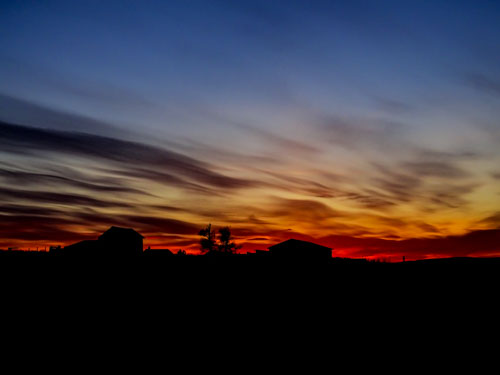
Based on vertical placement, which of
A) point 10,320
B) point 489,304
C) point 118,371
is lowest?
point 118,371

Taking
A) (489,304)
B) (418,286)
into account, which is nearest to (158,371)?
(418,286)

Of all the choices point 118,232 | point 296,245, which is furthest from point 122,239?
point 296,245

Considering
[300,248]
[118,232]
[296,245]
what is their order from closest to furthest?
1. [300,248]
2. [296,245]
3. [118,232]

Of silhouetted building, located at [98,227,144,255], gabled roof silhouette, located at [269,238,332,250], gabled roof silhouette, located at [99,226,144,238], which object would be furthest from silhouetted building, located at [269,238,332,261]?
gabled roof silhouette, located at [99,226,144,238]

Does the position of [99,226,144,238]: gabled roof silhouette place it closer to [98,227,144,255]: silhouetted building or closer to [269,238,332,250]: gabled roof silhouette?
[98,227,144,255]: silhouetted building

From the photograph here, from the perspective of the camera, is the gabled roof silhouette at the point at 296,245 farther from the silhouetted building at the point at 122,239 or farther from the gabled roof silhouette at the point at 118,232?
the gabled roof silhouette at the point at 118,232

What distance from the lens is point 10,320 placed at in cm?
858

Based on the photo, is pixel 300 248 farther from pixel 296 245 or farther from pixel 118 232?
pixel 118 232

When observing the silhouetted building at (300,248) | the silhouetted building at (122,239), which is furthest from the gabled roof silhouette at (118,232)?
the silhouetted building at (300,248)

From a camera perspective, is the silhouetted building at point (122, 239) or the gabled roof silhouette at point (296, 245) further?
the gabled roof silhouette at point (296, 245)

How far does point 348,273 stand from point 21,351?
758 cm

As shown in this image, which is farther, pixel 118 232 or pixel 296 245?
pixel 118 232

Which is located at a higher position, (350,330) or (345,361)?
(350,330)

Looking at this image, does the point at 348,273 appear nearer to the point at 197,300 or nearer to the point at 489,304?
the point at 489,304
